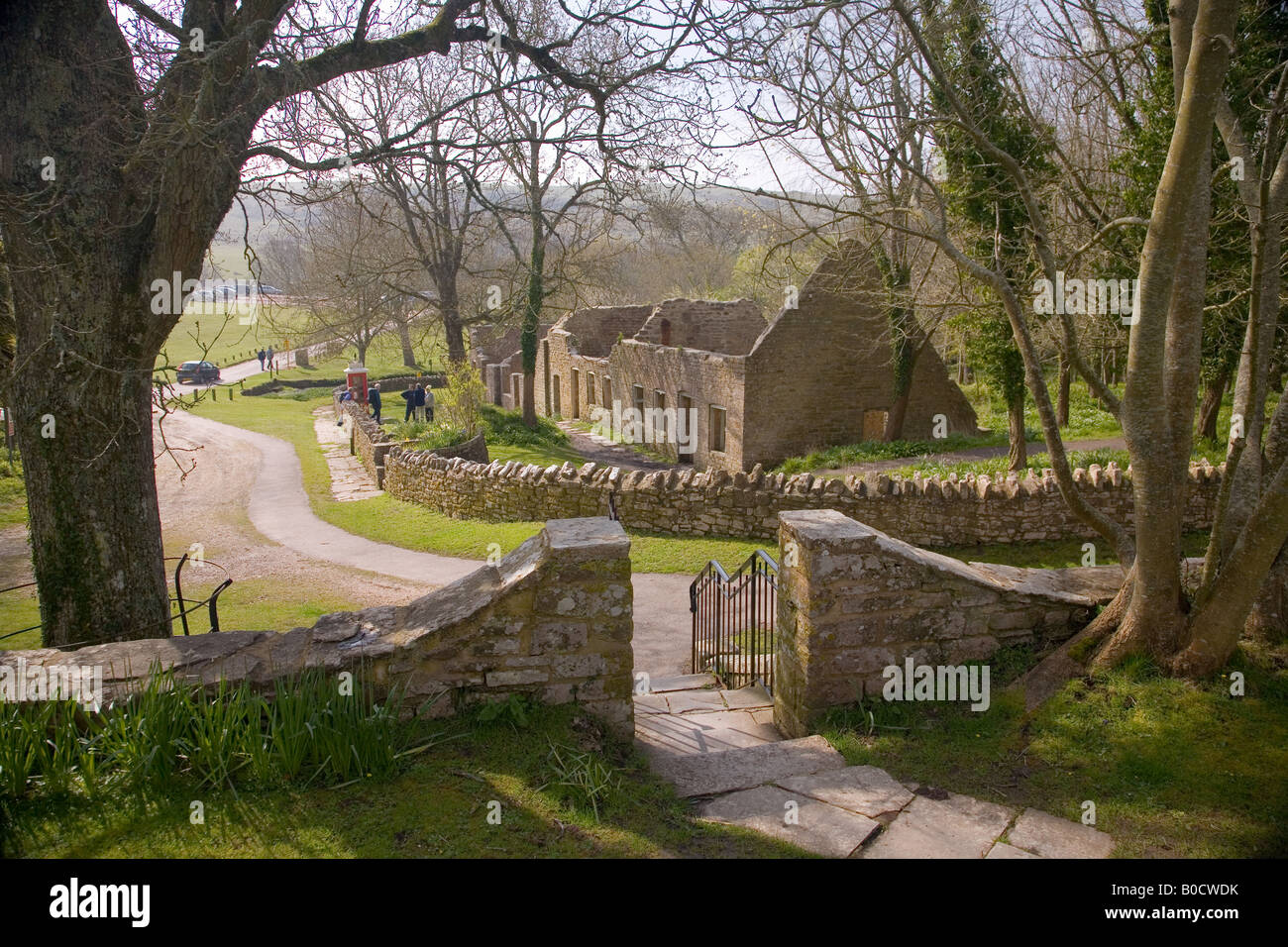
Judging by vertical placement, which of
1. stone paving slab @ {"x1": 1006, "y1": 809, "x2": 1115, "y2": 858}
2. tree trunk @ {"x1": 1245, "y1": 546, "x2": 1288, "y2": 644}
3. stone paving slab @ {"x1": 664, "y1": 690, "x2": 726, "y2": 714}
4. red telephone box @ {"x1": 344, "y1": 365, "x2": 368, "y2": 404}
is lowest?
stone paving slab @ {"x1": 664, "y1": 690, "x2": 726, "y2": 714}

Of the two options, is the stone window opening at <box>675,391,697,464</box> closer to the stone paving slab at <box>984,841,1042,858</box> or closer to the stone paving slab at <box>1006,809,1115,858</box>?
the stone paving slab at <box>1006,809,1115,858</box>

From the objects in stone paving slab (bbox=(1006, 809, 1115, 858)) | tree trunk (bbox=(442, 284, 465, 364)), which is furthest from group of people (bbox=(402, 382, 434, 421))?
stone paving slab (bbox=(1006, 809, 1115, 858))

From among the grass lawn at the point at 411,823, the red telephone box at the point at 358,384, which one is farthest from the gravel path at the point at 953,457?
the red telephone box at the point at 358,384

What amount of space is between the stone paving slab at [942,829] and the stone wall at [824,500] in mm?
7977

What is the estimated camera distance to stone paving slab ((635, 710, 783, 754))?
→ 572cm

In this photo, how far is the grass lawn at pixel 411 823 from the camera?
3.76 m

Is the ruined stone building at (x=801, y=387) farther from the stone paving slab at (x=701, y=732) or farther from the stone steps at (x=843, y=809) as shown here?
the stone steps at (x=843, y=809)

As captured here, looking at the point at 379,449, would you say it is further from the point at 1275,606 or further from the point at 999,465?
the point at 1275,606

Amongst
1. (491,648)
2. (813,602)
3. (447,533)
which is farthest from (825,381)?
(491,648)

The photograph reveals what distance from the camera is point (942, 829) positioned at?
4156 mm

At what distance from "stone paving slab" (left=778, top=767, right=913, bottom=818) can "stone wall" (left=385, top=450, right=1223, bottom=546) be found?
7.74 metres

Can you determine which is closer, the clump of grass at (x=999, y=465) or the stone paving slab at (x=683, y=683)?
the stone paving slab at (x=683, y=683)

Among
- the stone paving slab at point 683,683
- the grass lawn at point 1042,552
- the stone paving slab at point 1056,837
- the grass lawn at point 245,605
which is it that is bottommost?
the stone paving slab at point 683,683

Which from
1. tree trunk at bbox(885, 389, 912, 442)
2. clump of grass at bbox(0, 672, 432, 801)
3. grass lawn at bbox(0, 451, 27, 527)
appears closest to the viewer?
clump of grass at bbox(0, 672, 432, 801)
